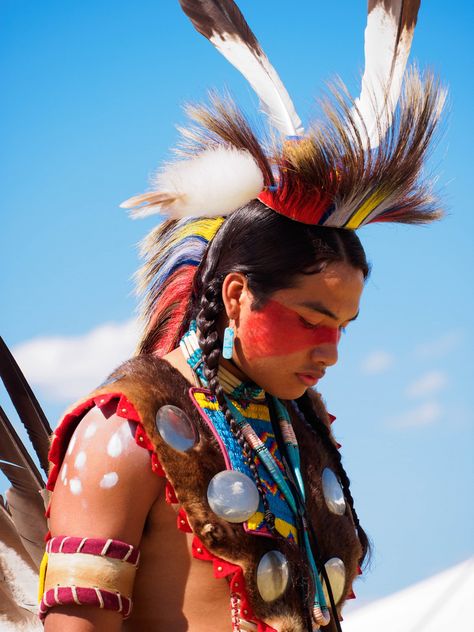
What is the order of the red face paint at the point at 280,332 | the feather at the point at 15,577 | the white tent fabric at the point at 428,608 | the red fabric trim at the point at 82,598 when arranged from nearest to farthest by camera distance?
1. the red fabric trim at the point at 82,598
2. the red face paint at the point at 280,332
3. the white tent fabric at the point at 428,608
4. the feather at the point at 15,577

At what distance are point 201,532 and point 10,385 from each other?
1.54 meters

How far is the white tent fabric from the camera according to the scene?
10.3ft

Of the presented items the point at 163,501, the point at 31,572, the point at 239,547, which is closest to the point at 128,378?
the point at 163,501

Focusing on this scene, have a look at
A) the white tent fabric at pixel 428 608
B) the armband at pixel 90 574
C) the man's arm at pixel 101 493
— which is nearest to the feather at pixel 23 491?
the white tent fabric at pixel 428 608

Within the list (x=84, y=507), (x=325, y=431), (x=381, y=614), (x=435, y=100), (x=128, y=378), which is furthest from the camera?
(x=381, y=614)

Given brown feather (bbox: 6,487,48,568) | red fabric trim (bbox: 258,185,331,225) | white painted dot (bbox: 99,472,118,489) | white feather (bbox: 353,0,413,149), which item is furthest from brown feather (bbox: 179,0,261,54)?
brown feather (bbox: 6,487,48,568)

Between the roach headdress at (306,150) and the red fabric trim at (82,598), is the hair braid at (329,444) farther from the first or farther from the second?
the red fabric trim at (82,598)

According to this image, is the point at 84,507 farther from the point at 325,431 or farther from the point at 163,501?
the point at 325,431

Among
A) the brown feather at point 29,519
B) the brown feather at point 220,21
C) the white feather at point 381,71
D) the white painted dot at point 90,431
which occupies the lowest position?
the brown feather at point 29,519

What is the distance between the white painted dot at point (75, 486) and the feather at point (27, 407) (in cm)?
134

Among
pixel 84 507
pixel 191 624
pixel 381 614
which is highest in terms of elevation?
pixel 84 507

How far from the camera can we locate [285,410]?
2592 mm

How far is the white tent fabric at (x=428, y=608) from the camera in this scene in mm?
3145

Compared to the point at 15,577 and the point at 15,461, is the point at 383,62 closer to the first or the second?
the point at 15,461
